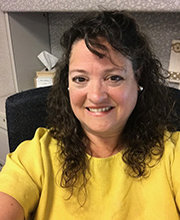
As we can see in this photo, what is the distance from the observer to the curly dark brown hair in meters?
0.68

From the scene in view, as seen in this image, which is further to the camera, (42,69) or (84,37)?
(42,69)

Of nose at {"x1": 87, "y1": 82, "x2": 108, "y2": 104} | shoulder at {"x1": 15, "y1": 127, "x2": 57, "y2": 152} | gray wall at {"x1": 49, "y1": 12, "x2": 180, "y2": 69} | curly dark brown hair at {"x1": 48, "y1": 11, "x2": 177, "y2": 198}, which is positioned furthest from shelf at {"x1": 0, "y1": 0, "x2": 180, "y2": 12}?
shoulder at {"x1": 15, "y1": 127, "x2": 57, "y2": 152}

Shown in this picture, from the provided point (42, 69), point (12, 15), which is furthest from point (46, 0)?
point (42, 69)

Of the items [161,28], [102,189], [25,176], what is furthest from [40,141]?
[161,28]

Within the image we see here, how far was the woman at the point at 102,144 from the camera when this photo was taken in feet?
2.20

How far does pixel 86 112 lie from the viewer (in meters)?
0.72

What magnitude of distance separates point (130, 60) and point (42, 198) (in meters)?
0.51

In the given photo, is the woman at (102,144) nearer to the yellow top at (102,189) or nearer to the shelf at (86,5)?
the yellow top at (102,189)

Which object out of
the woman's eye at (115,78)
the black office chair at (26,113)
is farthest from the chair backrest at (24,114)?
the woman's eye at (115,78)

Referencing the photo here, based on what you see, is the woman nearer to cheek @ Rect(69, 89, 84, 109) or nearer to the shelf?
cheek @ Rect(69, 89, 84, 109)

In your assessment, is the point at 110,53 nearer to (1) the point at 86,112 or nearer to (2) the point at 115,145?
(1) the point at 86,112

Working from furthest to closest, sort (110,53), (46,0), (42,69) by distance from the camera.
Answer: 1. (42,69)
2. (46,0)
3. (110,53)

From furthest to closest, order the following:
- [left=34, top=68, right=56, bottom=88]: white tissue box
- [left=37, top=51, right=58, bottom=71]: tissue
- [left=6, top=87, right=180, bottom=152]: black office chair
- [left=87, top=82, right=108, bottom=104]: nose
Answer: [left=37, top=51, right=58, bottom=71]: tissue
[left=34, top=68, right=56, bottom=88]: white tissue box
[left=6, top=87, right=180, bottom=152]: black office chair
[left=87, top=82, right=108, bottom=104]: nose

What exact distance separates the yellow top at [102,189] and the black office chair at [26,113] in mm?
147
